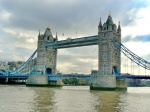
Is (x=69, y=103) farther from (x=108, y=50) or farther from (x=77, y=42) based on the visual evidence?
(x=77, y=42)

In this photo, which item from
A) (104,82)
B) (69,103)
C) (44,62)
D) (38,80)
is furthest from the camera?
(44,62)

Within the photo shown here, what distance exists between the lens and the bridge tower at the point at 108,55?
58809 millimetres

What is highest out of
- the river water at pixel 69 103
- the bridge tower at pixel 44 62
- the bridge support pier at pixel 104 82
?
the bridge tower at pixel 44 62

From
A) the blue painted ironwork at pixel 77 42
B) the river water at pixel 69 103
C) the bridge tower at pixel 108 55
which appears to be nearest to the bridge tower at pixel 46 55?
the blue painted ironwork at pixel 77 42

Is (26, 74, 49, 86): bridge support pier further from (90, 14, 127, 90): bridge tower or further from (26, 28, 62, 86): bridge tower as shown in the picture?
(90, 14, 127, 90): bridge tower

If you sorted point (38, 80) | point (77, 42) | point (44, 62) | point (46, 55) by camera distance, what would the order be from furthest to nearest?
point (46, 55), point (44, 62), point (38, 80), point (77, 42)

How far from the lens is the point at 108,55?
6131 cm

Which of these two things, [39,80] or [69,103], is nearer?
[69,103]

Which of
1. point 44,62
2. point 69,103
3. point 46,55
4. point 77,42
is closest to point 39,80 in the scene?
point 44,62

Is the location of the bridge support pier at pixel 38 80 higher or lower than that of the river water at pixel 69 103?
higher

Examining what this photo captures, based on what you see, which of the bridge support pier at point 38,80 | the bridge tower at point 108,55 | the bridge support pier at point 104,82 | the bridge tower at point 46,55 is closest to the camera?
the bridge support pier at point 104,82

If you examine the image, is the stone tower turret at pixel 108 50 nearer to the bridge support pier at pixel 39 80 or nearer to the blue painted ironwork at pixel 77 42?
the blue painted ironwork at pixel 77 42

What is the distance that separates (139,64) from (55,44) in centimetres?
2774

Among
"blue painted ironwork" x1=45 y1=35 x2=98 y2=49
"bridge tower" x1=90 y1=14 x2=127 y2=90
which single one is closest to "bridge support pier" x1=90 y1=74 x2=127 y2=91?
"bridge tower" x1=90 y1=14 x2=127 y2=90
